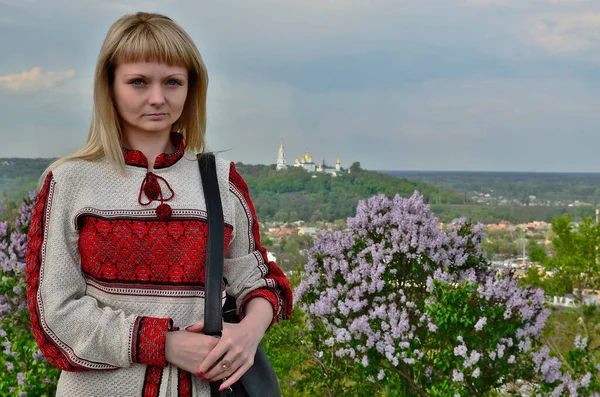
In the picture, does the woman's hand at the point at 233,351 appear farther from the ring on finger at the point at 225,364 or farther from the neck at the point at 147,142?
the neck at the point at 147,142

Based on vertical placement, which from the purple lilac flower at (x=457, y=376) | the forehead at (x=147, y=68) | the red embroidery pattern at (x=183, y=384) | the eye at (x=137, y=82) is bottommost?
the purple lilac flower at (x=457, y=376)

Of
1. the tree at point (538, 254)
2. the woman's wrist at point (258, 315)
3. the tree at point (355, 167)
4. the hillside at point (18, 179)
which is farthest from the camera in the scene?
the tree at point (355, 167)

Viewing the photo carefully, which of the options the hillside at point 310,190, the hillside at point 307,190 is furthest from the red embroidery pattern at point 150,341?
the hillside at point 307,190

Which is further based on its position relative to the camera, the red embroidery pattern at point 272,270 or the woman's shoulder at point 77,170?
the red embroidery pattern at point 272,270

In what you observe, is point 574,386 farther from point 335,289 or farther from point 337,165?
point 337,165

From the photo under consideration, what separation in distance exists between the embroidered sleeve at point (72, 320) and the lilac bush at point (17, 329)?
167cm

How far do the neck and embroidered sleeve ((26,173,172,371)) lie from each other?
21 cm

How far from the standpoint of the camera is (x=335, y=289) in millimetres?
3592

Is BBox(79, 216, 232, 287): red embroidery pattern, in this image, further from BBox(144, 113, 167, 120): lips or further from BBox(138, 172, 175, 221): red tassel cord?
BBox(144, 113, 167, 120): lips

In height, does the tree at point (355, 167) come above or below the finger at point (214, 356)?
above

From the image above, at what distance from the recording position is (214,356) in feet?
4.86

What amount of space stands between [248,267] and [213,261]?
146 millimetres

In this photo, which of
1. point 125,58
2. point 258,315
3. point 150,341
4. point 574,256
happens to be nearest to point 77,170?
point 125,58

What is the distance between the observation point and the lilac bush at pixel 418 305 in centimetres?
312
